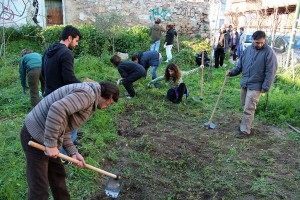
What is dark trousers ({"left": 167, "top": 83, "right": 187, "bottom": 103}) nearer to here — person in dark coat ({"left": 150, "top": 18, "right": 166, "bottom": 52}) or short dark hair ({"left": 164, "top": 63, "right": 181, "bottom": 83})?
short dark hair ({"left": 164, "top": 63, "right": 181, "bottom": 83})

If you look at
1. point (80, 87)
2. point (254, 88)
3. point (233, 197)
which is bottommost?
point (233, 197)

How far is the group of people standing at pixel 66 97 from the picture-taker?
2.12m

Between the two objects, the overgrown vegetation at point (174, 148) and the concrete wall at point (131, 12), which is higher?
the concrete wall at point (131, 12)

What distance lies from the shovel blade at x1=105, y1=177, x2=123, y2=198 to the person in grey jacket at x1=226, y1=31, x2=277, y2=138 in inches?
108

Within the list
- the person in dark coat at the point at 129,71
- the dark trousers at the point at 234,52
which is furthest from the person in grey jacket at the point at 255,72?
the dark trousers at the point at 234,52

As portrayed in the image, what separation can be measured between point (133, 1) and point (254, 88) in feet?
33.5

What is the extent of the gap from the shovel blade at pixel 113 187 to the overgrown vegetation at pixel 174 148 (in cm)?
31

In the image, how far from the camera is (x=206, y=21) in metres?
14.5

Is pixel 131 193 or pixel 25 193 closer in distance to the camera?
pixel 25 193

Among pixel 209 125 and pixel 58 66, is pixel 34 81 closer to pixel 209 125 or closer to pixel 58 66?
pixel 58 66

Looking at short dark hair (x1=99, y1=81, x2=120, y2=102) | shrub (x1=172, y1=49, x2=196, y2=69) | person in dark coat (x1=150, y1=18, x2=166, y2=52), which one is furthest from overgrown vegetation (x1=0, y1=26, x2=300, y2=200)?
person in dark coat (x1=150, y1=18, x2=166, y2=52)

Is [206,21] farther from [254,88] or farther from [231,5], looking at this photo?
[231,5]

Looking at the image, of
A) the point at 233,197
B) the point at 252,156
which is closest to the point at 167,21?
the point at 252,156

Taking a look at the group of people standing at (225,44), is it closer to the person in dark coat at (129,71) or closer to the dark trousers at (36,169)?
the person in dark coat at (129,71)
